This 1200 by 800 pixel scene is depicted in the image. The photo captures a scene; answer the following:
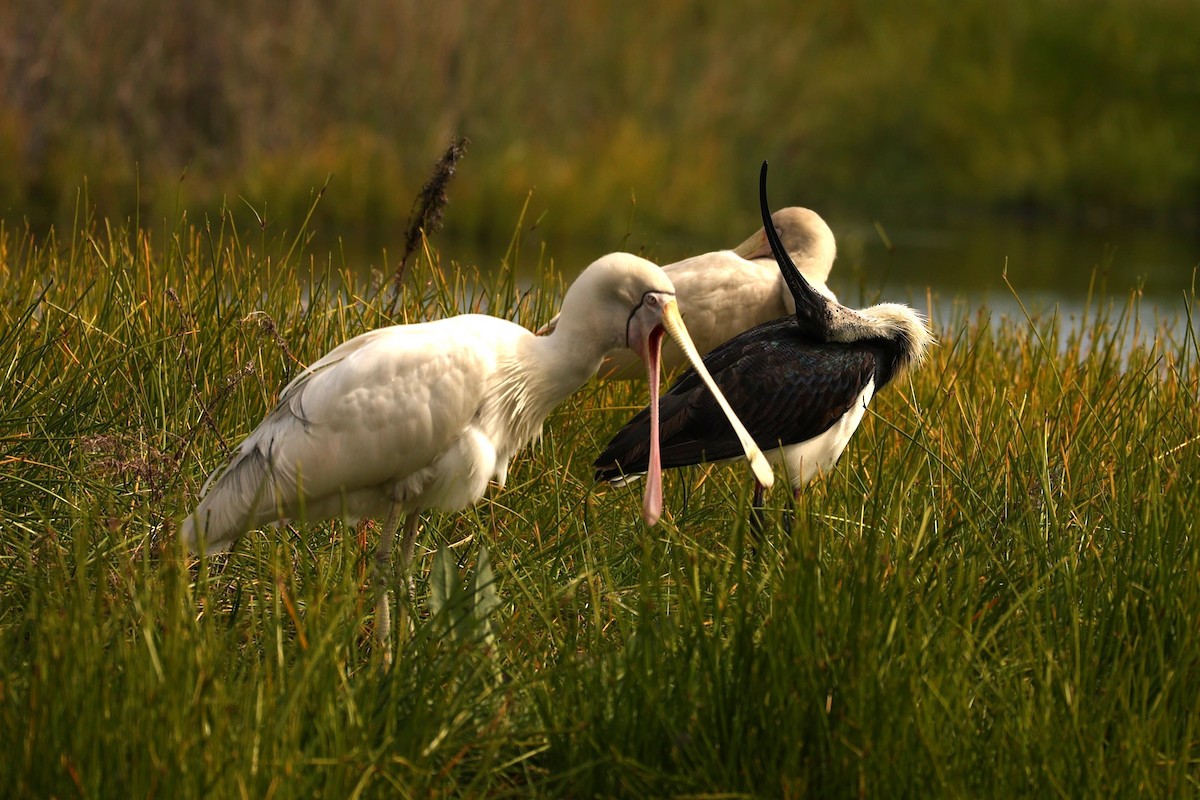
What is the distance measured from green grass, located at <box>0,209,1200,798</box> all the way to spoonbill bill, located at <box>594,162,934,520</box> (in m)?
0.28

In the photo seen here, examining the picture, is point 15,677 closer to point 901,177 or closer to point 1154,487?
point 1154,487

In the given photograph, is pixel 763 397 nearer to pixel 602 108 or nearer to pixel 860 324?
pixel 860 324

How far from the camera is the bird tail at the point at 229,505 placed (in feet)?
10.9

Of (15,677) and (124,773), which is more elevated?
(15,677)

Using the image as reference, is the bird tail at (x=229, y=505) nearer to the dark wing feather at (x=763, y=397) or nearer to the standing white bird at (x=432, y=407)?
the standing white bird at (x=432, y=407)

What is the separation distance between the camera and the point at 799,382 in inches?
165

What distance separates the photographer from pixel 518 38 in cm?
1491

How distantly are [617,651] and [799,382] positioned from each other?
138cm

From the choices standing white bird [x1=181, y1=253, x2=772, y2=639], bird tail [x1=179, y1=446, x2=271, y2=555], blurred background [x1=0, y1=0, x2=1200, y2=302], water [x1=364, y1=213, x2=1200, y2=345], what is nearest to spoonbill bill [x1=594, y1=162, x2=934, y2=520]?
standing white bird [x1=181, y1=253, x2=772, y2=639]

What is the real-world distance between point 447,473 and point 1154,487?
56.5 inches

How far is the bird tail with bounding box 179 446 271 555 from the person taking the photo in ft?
10.9

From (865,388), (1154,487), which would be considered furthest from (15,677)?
(865,388)

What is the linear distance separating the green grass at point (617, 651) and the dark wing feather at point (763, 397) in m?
0.21

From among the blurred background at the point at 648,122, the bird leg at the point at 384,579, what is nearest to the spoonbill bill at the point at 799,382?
the bird leg at the point at 384,579
